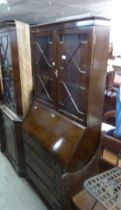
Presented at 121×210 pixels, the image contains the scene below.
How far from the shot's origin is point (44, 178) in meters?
1.95

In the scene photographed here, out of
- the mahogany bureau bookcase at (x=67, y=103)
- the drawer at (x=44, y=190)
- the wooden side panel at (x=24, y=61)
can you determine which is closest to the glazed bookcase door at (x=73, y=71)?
the mahogany bureau bookcase at (x=67, y=103)

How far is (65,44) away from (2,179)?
200 cm

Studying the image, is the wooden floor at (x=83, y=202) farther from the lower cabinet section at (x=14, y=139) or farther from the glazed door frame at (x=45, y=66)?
the lower cabinet section at (x=14, y=139)

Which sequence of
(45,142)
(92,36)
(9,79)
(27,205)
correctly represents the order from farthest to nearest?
1. (9,79)
2. (27,205)
3. (45,142)
4. (92,36)

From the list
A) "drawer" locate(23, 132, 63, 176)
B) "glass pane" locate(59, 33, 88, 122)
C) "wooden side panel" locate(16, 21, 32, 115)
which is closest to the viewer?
"glass pane" locate(59, 33, 88, 122)

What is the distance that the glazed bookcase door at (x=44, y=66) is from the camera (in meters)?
1.74

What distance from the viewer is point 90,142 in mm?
1599

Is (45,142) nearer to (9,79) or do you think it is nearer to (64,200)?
(64,200)

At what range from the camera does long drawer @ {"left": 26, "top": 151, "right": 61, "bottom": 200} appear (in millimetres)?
1747

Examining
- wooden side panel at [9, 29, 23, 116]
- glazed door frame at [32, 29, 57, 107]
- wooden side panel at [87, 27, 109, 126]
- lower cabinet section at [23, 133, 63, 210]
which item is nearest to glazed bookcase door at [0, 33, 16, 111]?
wooden side panel at [9, 29, 23, 116]

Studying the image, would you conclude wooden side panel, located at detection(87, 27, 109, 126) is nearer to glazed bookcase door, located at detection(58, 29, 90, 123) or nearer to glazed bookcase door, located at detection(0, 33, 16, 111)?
glazed bookcase door, located at detection(58, 29, 90, 123)

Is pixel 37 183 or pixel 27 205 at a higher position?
pixel 37 183

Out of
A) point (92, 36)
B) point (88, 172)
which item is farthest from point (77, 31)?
point (88, 172)

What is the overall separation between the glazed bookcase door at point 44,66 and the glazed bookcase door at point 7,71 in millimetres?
367
